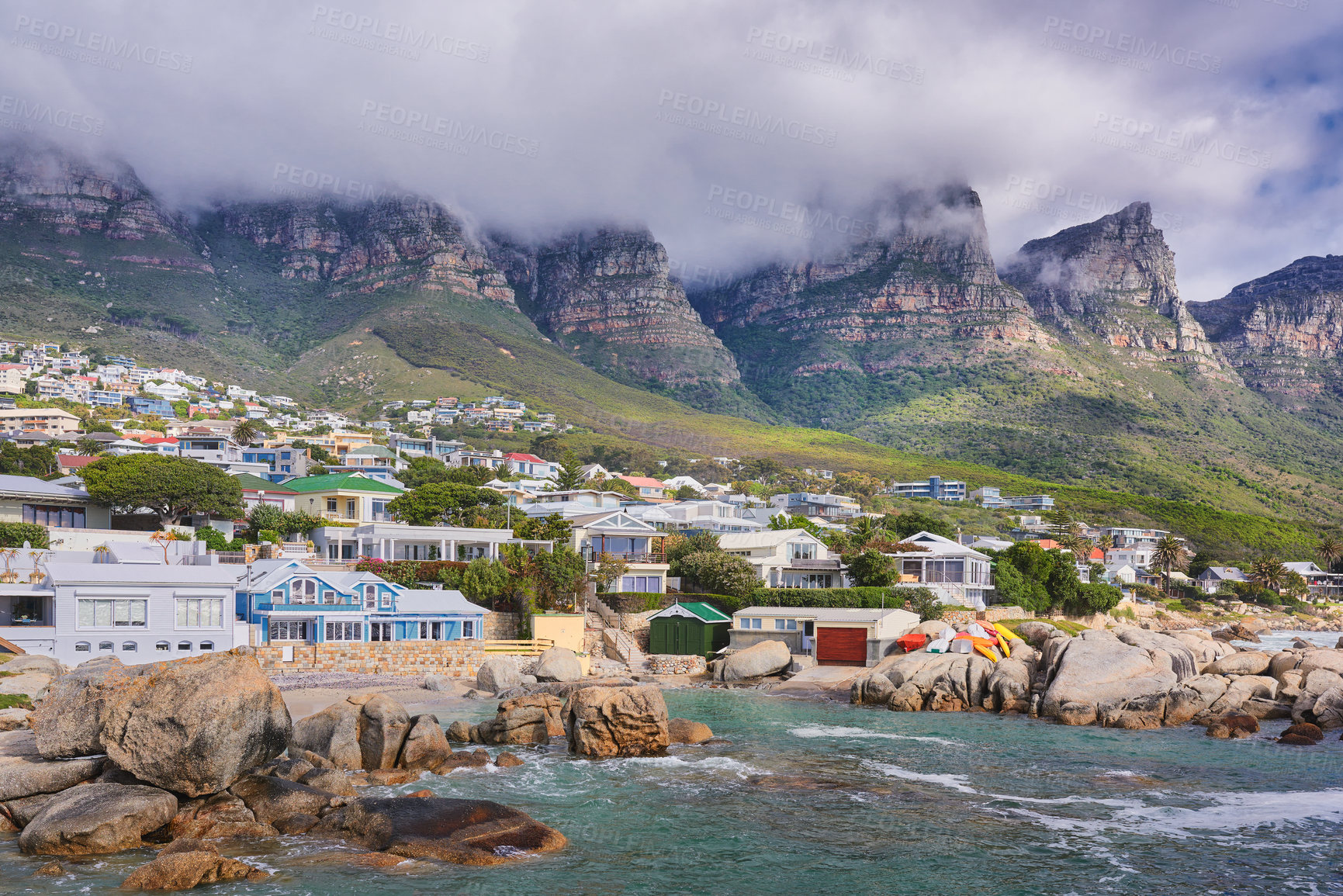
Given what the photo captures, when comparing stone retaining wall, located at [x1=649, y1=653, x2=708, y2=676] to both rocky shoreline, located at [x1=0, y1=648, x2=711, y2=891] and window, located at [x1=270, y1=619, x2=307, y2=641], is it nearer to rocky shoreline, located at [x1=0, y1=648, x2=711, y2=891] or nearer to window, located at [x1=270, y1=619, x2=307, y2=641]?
window, located at [x1=270, y1=619, x2=307, y2=641]

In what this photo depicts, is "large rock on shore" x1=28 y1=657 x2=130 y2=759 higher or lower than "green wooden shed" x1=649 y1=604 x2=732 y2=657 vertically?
higher

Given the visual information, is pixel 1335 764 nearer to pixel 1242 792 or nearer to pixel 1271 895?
pixel 1242 792

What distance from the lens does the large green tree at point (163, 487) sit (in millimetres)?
56844

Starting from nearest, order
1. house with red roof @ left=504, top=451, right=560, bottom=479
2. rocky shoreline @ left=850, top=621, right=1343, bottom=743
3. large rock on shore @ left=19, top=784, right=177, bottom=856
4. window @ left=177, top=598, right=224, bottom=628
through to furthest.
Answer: large rock on shore @ left=19, top=784, right=177, bottom=856 → rocky shoreline @ left=850, top=621, right=1343, bottom=743 → window @ left=177, top=598, right=224, bottom=628 → house with red roof @ left=504, top=451, right=560, bottom=479

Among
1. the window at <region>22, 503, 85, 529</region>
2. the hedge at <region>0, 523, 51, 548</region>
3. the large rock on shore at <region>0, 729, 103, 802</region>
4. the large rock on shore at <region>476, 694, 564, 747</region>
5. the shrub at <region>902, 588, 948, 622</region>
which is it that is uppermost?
the window at <region>22, 503, 85, 529</region>

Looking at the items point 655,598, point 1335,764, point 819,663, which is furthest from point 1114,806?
point 655,598

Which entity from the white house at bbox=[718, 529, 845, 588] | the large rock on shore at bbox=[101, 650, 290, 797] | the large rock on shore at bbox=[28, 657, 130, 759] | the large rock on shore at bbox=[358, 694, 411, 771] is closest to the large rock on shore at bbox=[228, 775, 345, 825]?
the large rock on shore at bbox=[101, 650, 290, 797]

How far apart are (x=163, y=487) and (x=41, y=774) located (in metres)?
42.2

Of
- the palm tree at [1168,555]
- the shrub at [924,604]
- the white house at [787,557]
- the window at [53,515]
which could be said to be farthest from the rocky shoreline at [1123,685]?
the palm tree at [1168,555]

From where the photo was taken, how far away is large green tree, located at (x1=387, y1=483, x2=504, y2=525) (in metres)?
69.5

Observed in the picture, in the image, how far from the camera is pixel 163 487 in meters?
57.9

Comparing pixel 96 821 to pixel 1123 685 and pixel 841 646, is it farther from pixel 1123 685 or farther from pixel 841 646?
pixel 841 646

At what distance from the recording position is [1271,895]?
16.9 metres

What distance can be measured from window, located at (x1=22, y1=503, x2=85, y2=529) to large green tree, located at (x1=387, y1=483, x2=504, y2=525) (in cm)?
1991
